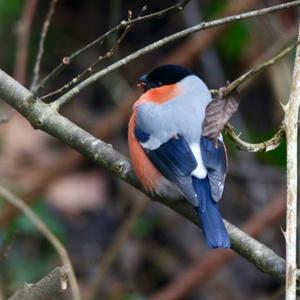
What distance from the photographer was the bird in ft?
10.2

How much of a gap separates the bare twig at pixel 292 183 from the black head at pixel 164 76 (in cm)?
120

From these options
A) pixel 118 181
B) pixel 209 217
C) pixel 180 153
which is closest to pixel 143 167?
pixel 180 153

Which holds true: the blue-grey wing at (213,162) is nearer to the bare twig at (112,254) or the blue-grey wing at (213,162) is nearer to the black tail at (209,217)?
the black tail at (209,217)

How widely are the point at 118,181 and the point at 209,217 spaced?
2958 millimetres

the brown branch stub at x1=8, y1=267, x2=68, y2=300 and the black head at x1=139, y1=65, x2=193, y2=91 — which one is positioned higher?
the brown branch stub at x1=8, y1=267, x2=68, y2=300

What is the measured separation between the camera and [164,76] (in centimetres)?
376

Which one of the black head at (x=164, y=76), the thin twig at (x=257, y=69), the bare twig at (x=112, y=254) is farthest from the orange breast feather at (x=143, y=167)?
the bare twig at (x=112, y=254)

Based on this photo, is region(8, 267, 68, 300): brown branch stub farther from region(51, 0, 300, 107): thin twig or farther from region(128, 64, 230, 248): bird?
region(128, 64, 230, 248): bird

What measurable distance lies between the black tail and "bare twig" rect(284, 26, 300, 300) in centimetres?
43

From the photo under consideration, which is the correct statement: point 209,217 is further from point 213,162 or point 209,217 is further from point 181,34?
point 181,34

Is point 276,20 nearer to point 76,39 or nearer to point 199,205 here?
point 76,39

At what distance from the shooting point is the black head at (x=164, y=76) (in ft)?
12.2

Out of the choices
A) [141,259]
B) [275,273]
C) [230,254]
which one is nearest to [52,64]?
[141,259]

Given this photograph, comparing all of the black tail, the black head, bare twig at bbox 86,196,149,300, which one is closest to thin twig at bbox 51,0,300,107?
the black tail
